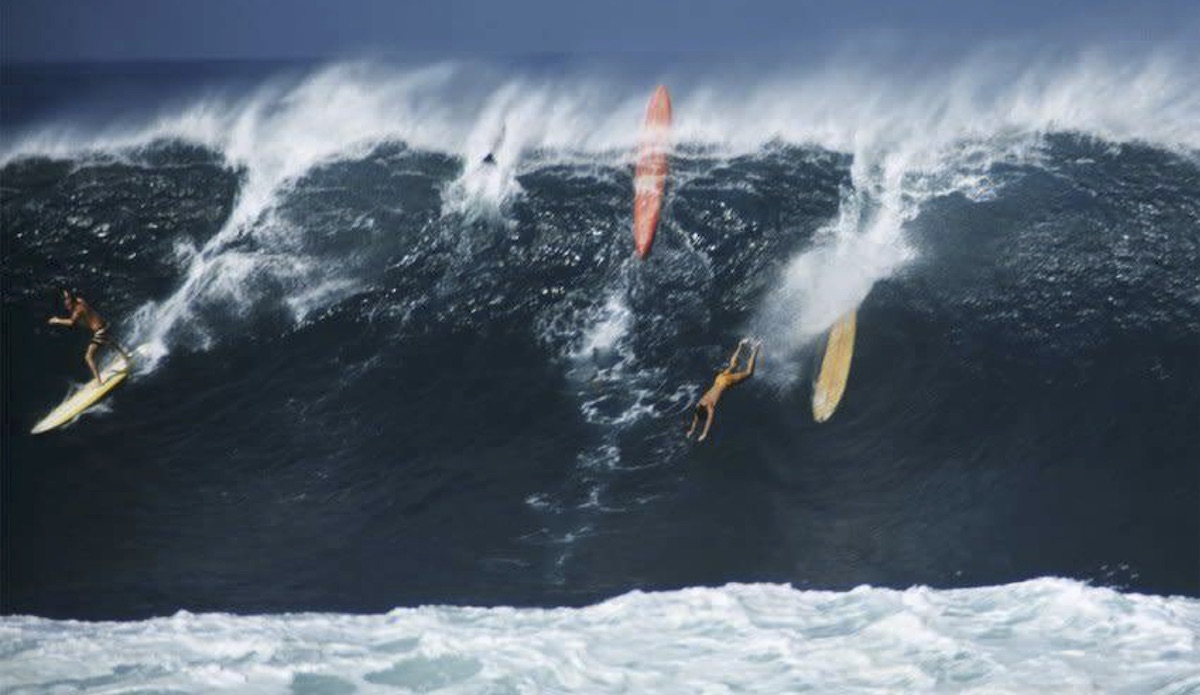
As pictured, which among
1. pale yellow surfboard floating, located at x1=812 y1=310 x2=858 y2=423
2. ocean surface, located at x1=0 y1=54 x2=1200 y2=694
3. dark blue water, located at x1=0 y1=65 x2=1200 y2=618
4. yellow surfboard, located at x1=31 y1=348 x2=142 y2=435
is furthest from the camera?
yellow surfboard, located at x1=31 y1=348 x2=142 y2=435

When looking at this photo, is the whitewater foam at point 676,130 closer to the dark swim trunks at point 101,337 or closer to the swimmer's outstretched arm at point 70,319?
the dark swim trunks at point 101,337

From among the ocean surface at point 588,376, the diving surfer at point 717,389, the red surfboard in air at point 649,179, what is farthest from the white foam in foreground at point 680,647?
the red surfboard in air at point 649,179

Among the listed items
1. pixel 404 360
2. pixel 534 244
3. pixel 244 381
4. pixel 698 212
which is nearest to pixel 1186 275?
pixel 698 212

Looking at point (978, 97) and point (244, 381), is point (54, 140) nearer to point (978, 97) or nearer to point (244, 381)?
point (244, 381)

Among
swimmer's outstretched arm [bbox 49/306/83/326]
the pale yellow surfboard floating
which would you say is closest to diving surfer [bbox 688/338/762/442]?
the pale yellow surfboard floating

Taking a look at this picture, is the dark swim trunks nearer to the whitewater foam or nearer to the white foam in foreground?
the whitewater foam
